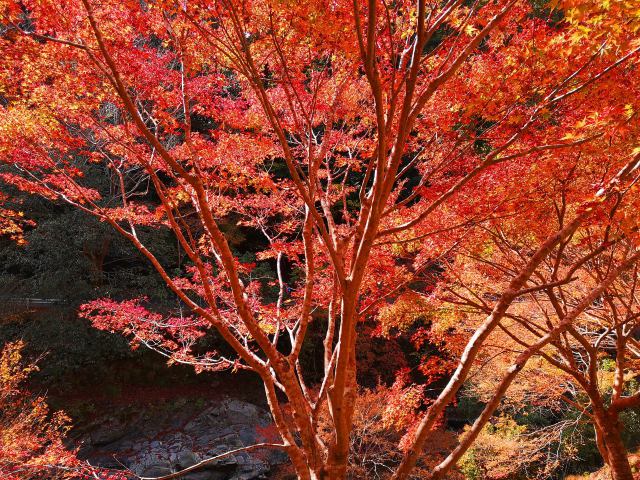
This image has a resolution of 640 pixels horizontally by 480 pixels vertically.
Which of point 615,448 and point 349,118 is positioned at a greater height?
point 349,118

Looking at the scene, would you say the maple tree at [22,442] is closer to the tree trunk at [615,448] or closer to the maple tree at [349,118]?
the maple tree at [349,118]

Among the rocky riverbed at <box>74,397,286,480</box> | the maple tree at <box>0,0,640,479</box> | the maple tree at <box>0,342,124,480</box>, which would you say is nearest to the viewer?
the maple tree at <box>0,0,640,479</box>

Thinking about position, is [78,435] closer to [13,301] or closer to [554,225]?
[13,301]

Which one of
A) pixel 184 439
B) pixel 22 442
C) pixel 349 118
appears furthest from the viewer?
pixel 184 439

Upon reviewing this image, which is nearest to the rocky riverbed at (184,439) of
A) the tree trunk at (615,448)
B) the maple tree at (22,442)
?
the maple tree at (22,442)

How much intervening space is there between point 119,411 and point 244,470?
13.5 ft

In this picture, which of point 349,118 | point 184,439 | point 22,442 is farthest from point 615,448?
point 184,439

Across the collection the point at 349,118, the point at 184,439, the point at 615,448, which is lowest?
the point at 184,439

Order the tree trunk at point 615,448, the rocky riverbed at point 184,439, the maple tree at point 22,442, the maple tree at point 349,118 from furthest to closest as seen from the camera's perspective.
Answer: the rocky riverbed at point 184,439 → the maple tree at point 22,442 → the tree trunk at point 615,448 → the maple tree at point 349,118

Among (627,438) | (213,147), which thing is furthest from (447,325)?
(627,438)

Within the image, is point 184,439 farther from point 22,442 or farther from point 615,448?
point 615,448

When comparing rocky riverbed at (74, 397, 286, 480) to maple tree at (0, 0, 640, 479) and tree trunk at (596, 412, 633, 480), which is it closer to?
maple tree at (0, 0, 640, 479)

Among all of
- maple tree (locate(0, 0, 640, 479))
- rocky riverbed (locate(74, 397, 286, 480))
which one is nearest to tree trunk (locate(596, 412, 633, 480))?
maple tree (locate(0, 0, 640, 479))

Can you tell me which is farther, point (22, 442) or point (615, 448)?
point (22, 442)
